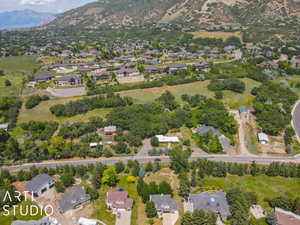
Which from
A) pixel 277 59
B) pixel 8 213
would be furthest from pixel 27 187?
pixel 277 59

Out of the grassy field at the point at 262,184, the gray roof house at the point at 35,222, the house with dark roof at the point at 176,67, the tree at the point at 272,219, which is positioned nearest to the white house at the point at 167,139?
the grassy field at the point at 262,184

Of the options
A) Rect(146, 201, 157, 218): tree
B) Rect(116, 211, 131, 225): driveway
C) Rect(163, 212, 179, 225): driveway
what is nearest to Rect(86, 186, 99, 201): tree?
Rect(116, 211, 131, 225): driveway

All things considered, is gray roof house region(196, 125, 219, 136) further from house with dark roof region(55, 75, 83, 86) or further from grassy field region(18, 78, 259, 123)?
house with dark roof region(55, 75, 83, 86)

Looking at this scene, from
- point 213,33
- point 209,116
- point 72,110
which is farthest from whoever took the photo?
point 213,33

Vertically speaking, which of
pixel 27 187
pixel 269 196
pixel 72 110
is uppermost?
pixel 72 110

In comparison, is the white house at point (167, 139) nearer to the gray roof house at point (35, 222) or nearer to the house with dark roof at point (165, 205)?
the house with dark roof at point (165, 205)

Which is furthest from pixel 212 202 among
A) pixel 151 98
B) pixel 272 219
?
pixel 151 98

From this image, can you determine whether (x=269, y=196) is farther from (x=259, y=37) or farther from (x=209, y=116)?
Answer: (x=259, y=37)
